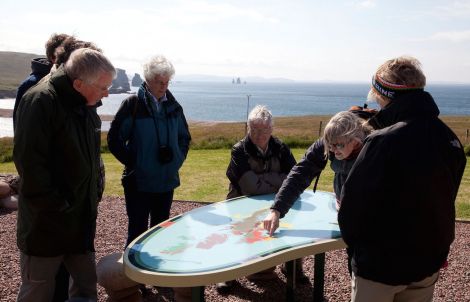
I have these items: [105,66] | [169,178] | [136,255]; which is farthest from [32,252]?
[169,178]

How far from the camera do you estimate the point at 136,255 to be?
124 inches

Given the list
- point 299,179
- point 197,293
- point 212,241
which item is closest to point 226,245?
point 212,241

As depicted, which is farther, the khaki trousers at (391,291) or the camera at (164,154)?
the camera at (164,154)

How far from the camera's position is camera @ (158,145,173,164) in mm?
4422

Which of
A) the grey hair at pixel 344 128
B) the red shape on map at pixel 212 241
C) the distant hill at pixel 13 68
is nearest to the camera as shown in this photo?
the grey hair at pixel 344 128

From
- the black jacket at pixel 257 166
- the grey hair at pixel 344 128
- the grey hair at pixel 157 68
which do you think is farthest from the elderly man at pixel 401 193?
the grey hair at pixel 157 68

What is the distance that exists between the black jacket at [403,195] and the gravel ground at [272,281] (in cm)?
228

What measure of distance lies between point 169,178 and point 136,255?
1.43 meters

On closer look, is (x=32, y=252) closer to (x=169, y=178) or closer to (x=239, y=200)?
(x=169, y=178)

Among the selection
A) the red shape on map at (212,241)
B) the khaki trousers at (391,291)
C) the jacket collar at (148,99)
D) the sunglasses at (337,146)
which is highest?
the jacket collar at (148,99)

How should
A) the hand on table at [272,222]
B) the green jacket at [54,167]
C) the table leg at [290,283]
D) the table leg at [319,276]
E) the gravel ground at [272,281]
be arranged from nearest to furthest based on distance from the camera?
the green jacket at [54,167]
the hand on table at [272,222]
the table leg at [319,276]
the table leg at [290,283]
the gravel ground at [272,281]

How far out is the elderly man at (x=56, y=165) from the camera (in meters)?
2.75

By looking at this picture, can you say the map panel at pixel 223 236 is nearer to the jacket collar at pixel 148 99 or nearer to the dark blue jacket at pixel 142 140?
the dark blue jacket at pixel 142 140

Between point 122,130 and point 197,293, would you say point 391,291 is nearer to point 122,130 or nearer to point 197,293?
point 197,293
